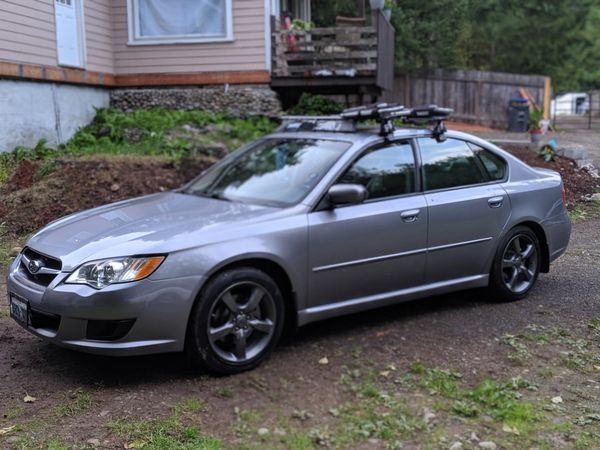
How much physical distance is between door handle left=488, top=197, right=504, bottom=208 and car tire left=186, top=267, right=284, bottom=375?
213 cm

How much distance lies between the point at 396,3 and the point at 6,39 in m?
→ 12.5

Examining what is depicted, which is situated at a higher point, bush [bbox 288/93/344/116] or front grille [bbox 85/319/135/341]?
bush [bbox 288/93/344/116]

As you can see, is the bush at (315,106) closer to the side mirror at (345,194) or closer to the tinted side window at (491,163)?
the tinted side window at (491,163)

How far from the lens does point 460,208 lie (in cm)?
553

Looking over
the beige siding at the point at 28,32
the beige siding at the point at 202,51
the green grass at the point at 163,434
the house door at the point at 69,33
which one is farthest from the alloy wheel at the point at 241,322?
the beige siding at the point at 202,51

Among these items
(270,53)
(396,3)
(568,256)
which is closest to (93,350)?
(568,256)

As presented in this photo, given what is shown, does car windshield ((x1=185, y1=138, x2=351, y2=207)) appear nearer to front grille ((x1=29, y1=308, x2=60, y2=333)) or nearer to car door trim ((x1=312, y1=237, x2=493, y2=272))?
car door trim ((x1=312, y1=237, x2=493, y2=272))

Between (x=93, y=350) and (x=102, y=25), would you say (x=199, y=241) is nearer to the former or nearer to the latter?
(x=93, y=350)

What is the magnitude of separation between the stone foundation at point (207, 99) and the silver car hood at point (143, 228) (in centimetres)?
918

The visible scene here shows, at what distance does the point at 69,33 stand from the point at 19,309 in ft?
31.8

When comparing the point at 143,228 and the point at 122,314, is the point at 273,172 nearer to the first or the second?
the point at 143,228

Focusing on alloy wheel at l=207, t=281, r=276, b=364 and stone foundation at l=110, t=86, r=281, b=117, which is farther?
stone foundation at l=110, t=86, r=281, b=117

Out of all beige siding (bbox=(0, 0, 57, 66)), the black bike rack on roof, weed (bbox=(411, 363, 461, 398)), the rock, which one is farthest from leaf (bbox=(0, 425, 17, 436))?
beige siding (bbox=(0, 0, 57, 66))

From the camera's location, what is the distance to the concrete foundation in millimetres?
11281
